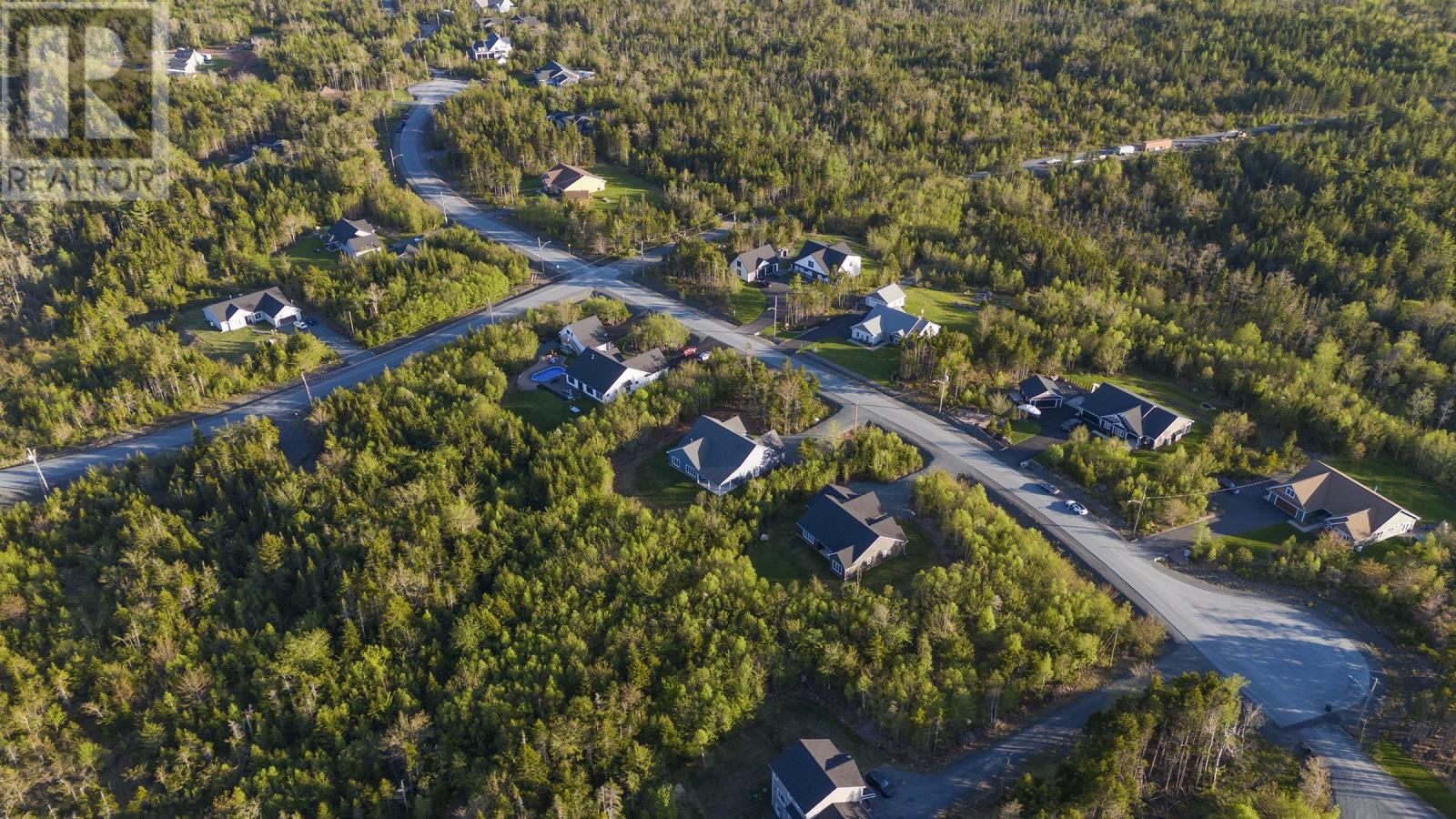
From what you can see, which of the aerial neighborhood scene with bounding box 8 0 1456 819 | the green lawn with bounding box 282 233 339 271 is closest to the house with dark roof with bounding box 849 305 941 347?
the aerial neighborhood scene with bounding box 8 0 1456 819

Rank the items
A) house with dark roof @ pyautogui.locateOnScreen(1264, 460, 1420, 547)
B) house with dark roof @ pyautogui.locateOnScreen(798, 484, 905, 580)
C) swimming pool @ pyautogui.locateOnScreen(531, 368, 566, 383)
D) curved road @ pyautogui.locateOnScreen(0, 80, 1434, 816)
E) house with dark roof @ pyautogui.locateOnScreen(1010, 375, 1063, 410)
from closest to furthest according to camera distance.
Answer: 1. curved road @ pyautogui.locateOnScreen(0, 80, 1434, 816)
2. house with dark roof @ pyautogui.locateOnScreen(798, 484, 905, 580)
3. house with dark roof @ pyautogui.locateOnScreen(1264, 460, 1420, 547)
4. house with dark roof @ pyautogui.locateOnScreen(1010, 375, 1063, 410)
5. swimming pool @ pyautogui.locateOnScreen(531, 368, 566, 383)

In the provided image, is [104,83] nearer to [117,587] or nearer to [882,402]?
[117,587]

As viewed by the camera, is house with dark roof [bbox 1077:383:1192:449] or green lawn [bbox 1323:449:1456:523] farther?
house with dark roof [bbox 1077:383:1192:449]

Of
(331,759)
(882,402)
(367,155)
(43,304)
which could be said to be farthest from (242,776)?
(367,155)

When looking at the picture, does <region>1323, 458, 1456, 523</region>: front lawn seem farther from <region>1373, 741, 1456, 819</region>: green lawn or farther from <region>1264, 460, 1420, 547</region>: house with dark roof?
<region>1373, 741, 1456, 819</region>: green lawn

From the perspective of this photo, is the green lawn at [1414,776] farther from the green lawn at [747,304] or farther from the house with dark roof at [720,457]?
the green lawn at [747,304]
